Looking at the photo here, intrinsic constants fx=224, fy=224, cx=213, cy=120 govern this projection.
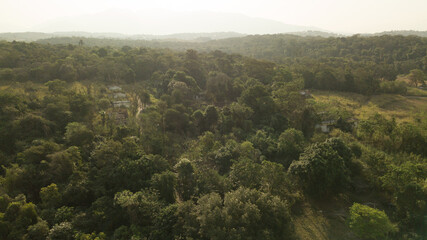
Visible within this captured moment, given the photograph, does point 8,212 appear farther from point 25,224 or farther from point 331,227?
point 331,227

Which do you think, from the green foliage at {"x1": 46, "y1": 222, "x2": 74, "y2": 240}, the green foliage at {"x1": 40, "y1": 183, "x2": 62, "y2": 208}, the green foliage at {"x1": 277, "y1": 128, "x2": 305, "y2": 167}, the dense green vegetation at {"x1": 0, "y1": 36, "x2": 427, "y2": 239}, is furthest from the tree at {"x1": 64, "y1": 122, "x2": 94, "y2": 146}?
the green foliage at {"x1": 277, "y1": 128, "x2": 305, "y2": 167}

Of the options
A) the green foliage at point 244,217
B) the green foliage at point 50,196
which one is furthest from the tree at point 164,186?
the green foliage at point 50,196

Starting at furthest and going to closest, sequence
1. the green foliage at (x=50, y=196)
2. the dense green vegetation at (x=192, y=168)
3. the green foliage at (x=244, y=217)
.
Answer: the green foliage at (x=50, y=196) → the dense green vegetation at (x=192, y=168) → the green foliage at (x=244, y=217)

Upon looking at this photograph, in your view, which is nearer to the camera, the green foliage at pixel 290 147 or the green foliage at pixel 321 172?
the green foliage at pixel 321 172

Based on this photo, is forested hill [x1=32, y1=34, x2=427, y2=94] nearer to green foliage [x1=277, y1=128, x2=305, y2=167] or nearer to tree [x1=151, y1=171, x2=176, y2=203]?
green foliage [x1=277, y1=128, x2=305, y2=167]

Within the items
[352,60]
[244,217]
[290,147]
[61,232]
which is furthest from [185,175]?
[352,60]

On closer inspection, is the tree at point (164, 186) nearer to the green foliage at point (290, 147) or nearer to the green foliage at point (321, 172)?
the green foliage at point (321, 172)

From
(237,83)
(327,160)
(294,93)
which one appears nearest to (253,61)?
(237,83)
